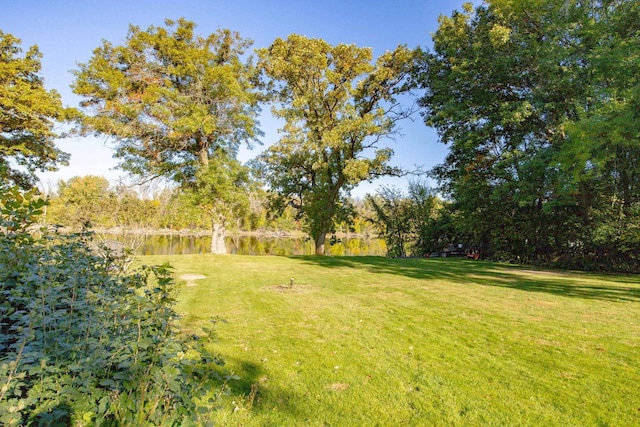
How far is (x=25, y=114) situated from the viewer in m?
17.0

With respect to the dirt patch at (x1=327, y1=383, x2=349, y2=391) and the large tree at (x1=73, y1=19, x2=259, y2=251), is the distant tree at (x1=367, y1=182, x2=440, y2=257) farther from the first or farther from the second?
the dirt patch at (x1=327, y1=383, x2=349, y2=391)

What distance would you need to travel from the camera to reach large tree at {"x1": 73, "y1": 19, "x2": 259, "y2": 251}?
54.7 ft

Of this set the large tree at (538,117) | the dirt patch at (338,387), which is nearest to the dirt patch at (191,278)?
the dirt patch at (338,387)

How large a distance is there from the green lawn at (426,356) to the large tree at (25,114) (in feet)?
55.0

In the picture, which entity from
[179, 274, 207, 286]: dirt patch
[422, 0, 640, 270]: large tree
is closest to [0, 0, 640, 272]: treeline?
[422, 0, 640, 270]: large tree

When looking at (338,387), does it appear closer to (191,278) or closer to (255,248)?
(191,278)

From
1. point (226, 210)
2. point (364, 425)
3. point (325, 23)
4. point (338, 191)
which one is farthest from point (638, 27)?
point (226, 210)

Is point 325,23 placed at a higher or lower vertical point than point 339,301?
higher

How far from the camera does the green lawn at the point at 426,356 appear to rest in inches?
115

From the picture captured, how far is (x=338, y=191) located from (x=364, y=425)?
1844cm

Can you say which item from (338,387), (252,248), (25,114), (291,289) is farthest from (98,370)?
(252,248)

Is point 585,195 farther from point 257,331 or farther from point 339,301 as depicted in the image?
point 257,331

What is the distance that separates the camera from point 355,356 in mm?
4125

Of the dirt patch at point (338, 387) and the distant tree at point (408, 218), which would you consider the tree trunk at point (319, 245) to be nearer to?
the distant tree at point (408, 218)
